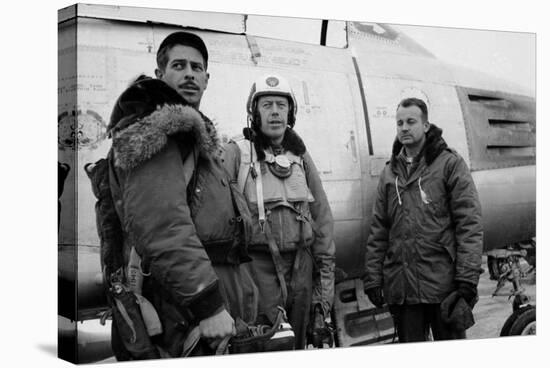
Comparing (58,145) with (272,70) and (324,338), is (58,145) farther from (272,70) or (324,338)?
(324,338)

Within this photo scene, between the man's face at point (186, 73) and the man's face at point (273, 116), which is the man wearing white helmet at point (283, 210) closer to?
the man's face at point (273, 116)

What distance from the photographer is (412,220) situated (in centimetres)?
767

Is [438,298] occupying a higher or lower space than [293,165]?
lower

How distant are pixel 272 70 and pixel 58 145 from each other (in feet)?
5.64

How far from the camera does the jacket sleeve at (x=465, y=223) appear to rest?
7.73 metres

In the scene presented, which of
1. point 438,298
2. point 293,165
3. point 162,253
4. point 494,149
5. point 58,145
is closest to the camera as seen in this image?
point 162,253

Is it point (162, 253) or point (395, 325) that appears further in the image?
point (395, 325)

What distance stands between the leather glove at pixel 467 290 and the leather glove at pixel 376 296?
643 millimetres

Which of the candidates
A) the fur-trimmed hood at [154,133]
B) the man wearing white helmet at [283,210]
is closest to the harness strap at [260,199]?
the man wearing white helmet at [283,210]

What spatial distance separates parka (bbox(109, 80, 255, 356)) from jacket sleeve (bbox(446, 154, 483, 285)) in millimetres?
2044

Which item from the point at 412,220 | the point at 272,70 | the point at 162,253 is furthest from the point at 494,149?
the point at 162,253

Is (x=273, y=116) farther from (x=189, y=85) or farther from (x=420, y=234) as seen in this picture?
(x=420, y=234)

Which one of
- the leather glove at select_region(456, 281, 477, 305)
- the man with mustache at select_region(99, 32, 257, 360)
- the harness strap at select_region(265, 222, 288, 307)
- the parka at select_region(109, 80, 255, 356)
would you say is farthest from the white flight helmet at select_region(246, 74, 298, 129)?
the leather glove at select_region(456, 281, 477, 305)

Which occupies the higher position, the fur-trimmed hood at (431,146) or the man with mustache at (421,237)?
the fur-trimmed hood at (431,146)
